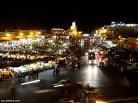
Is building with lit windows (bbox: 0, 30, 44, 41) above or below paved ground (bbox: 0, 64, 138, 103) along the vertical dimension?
above

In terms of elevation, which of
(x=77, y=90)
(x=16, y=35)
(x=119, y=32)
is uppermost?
(x=119, y=32)

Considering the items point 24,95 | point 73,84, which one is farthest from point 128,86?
point 24,95

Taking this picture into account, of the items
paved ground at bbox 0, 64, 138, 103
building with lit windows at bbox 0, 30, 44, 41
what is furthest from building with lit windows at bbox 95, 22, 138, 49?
paved ground at bbox 0, 64, 138, 103

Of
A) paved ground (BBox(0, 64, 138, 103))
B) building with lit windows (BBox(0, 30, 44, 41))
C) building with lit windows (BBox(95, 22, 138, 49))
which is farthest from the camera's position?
building with lit windows (BBox(95, 22, 138, 49))

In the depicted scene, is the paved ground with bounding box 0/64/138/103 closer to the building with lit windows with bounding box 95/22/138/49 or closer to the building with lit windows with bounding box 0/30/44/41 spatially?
the building with lit windows with bounding box 0/30/44/41

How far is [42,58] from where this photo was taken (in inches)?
1836

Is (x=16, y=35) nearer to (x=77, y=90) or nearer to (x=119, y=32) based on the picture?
(x=119, y=32)

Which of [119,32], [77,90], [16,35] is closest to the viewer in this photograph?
[77,90]

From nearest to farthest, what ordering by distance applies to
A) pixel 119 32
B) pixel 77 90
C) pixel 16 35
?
pixel 77 90 → pixel 16 35 → pixel 119 32

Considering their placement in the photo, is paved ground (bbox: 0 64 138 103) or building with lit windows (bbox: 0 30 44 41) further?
building with lit windows (bbox: 0 30 44 41)

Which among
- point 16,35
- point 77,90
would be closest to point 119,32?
point 16,35

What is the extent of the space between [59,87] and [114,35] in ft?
238

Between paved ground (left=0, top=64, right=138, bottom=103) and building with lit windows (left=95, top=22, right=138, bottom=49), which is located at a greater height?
building with lit windows (left=95, top=22, right=138, bottom=49)

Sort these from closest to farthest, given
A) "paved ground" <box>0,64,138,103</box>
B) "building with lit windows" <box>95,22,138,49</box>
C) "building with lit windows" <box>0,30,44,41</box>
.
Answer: "paved ground" <box>0,64,138,103</box> < "building with lit windows" <box>0,30,44,41</box> < "building with lit windows" <box>95,22,138,49</box>
